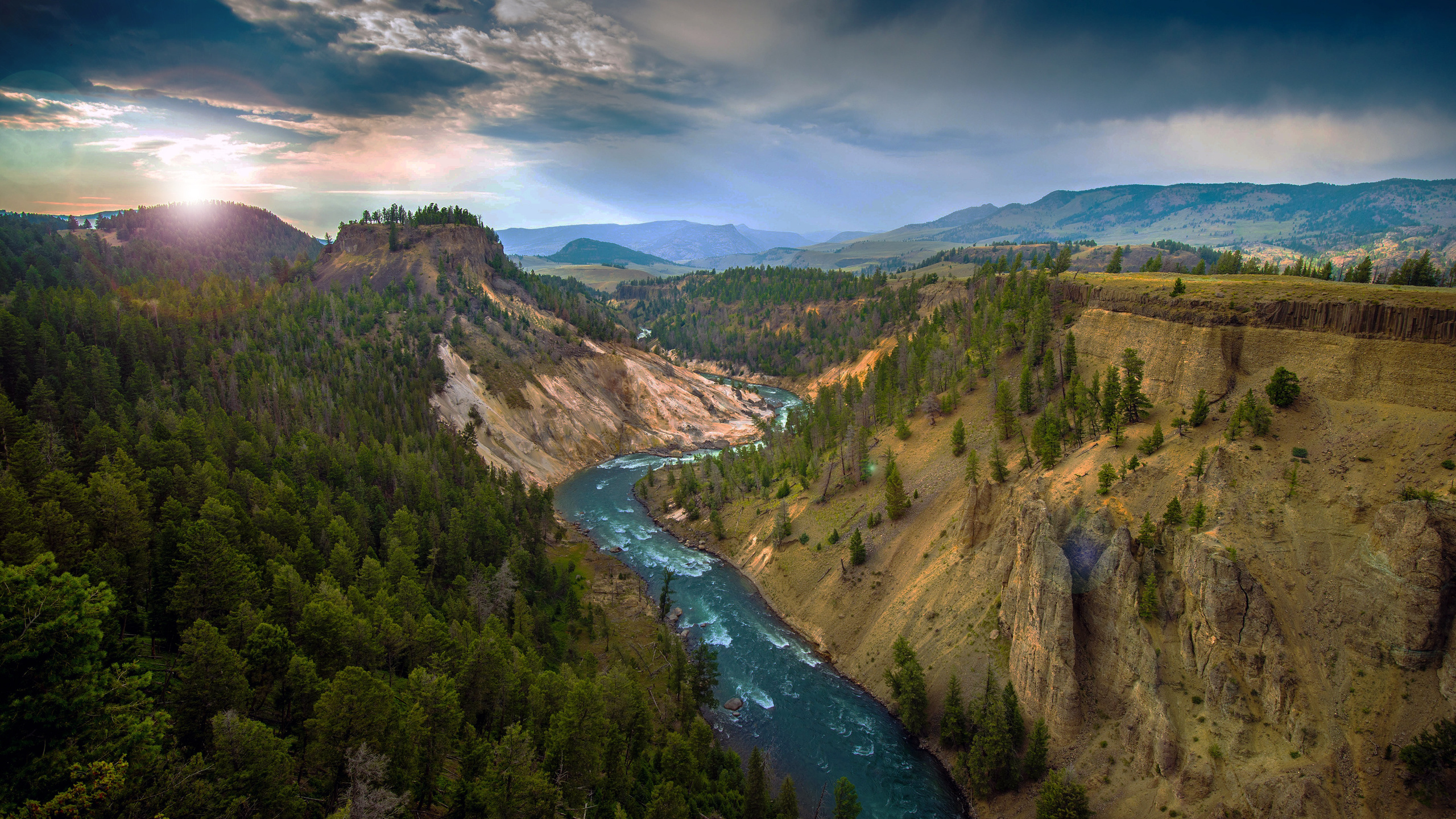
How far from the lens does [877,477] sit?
236 ft

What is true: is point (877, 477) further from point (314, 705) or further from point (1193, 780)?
point (314, 705)

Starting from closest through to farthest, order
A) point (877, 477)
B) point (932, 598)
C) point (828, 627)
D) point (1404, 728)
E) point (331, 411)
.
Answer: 1. point (1404, 728)
2. point (932, 598)
3. point (828, 627)
4. point (877, 477)
5. point (331, 411)

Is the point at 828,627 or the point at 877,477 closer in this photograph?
the point at 828,627

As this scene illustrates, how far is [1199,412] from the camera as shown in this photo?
41.2m

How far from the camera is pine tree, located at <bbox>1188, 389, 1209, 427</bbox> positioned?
41250mm

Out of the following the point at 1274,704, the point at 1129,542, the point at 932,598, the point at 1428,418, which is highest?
the point at 1428,418

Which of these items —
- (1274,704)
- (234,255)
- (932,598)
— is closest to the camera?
(1274,704)

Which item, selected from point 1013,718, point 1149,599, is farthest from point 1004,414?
point 1013,718

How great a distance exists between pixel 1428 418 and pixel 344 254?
196m

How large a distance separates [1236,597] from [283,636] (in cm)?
4808

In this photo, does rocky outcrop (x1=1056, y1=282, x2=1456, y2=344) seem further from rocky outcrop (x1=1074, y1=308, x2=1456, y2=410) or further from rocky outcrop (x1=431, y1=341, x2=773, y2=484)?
rocky outcrop (x1=431, y1=341, x2=773, y2=484)

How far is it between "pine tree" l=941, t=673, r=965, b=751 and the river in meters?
1.93

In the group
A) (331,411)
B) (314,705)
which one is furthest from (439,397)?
(314,705)

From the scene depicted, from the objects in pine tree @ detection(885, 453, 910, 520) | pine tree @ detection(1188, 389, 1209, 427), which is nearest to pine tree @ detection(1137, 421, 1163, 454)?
pine tree @ detection(1188, 389, 1209, 427)
